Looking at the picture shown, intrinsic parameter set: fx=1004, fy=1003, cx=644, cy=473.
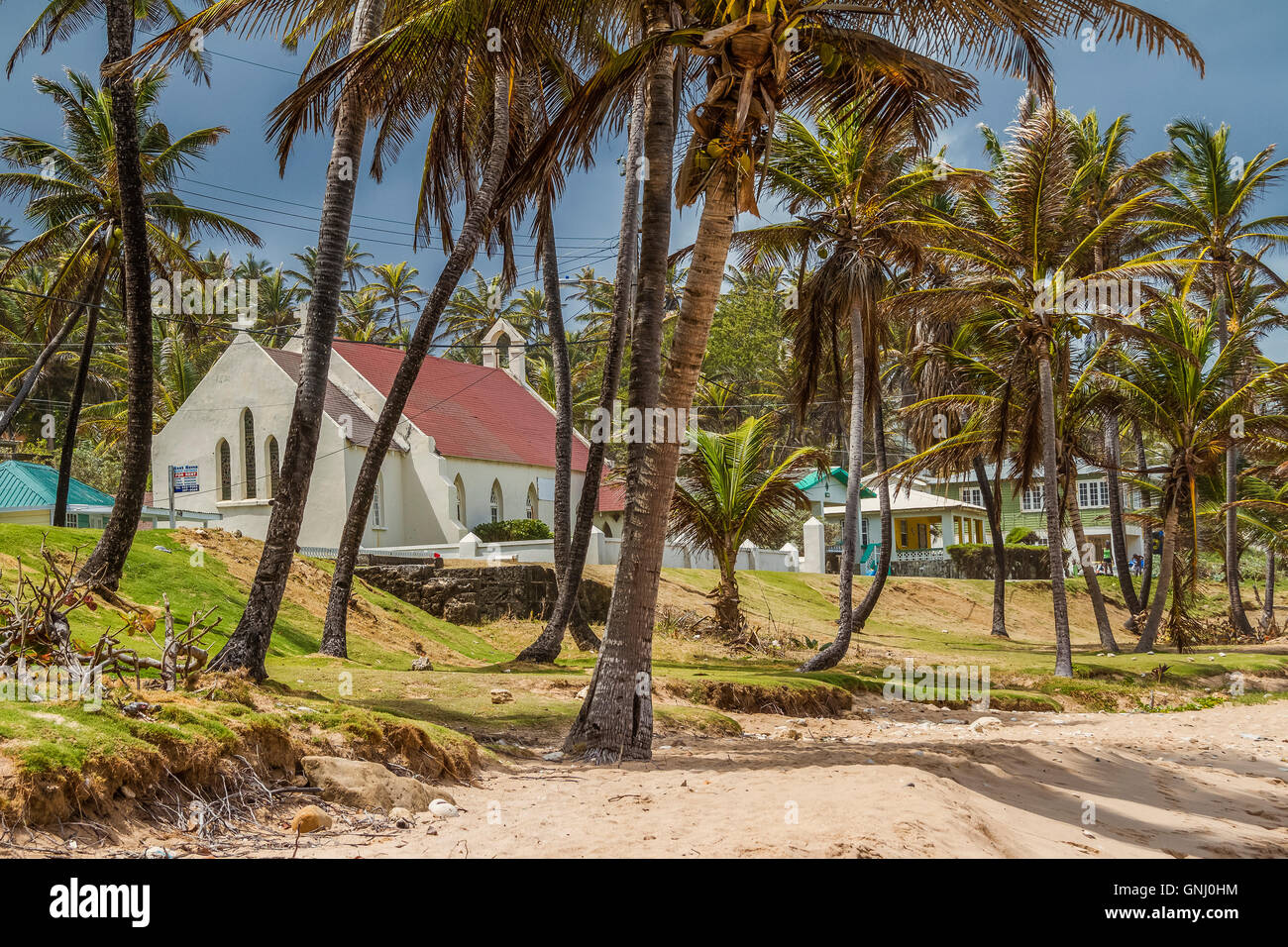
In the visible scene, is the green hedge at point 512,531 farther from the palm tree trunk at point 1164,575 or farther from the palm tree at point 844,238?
the palm tree trunk at point 1164,575

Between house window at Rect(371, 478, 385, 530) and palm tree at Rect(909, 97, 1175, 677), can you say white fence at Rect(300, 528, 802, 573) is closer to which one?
house window at Rect(371, 478, 385, 530)

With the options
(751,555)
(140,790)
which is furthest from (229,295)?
(140,790)

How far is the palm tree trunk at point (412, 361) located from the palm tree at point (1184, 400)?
15.2 metres

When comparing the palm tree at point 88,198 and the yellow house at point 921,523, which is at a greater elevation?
the palm tree at point 88,198

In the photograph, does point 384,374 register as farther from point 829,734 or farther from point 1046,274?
point 829,734

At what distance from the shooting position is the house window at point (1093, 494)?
52094 mm

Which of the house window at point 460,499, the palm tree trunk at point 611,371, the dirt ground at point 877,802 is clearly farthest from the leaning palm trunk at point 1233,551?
the house window at point 460,499

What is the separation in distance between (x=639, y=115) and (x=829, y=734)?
1023 centimetres

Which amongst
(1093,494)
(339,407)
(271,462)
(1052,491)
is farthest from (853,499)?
(1093,494)

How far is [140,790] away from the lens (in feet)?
19.4

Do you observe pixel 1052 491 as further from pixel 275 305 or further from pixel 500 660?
pixel 275 305

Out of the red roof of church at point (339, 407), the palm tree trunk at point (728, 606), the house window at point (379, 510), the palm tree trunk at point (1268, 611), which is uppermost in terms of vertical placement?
the red roof of church at point (339, 407)

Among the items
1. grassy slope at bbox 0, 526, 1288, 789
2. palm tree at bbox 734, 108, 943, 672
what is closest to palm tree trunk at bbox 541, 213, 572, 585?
grassy slope at bbox 0, 526, 1288, 789

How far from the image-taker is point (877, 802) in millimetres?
6605
